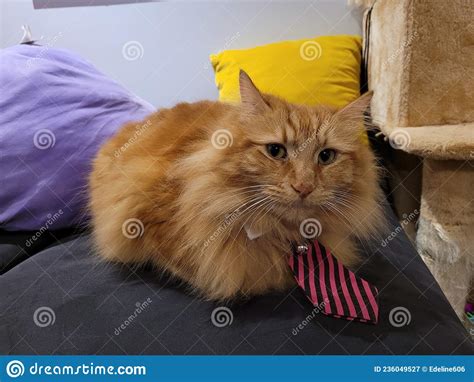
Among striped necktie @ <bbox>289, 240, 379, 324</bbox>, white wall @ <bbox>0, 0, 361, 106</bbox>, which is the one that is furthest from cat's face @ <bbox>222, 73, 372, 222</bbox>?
white wall @ <bbox>0, 0, 361, 106</bbox>

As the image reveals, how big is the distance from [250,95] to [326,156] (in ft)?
0.71

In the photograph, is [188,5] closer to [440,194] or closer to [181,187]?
[181,187]

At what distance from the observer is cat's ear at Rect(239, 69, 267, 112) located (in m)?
0.87

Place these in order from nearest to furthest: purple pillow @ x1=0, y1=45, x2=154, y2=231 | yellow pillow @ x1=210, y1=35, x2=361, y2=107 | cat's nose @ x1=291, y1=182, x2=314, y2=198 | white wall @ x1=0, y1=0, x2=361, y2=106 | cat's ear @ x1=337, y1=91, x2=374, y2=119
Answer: cat's nose @ x1=291, y1=182, x2=314, y2=198 < cat's ear @ x1=337, y1=91, x2=374, y2=119 < purple pillow @ x1=0, y1=45, x2=154, y2=231 < yellow pillow @ x1=210, y1=35, x2=361, y2=107 < white wall @ x1=0, y1=0, x2=361, y2=106

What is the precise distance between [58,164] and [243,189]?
747mm

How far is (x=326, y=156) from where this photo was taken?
2.89ft

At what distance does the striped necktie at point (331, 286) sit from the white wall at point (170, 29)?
126 cm

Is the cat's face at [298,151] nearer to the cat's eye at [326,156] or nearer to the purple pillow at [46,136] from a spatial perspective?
the cat's eye at [326,156]

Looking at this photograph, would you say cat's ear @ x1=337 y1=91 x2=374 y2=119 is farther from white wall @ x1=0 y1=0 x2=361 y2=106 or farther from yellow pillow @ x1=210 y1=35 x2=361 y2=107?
white wall @ x1=0 y1=0 x2=361 y2=106

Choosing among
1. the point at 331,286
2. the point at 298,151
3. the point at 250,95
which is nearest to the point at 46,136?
the point at 250,95

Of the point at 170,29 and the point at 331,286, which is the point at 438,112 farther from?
the point at 170,29

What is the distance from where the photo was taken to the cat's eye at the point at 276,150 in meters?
0.85

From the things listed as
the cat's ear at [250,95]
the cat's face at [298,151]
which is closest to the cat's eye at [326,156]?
the cat's face at [298,151]

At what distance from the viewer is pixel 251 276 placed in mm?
927
